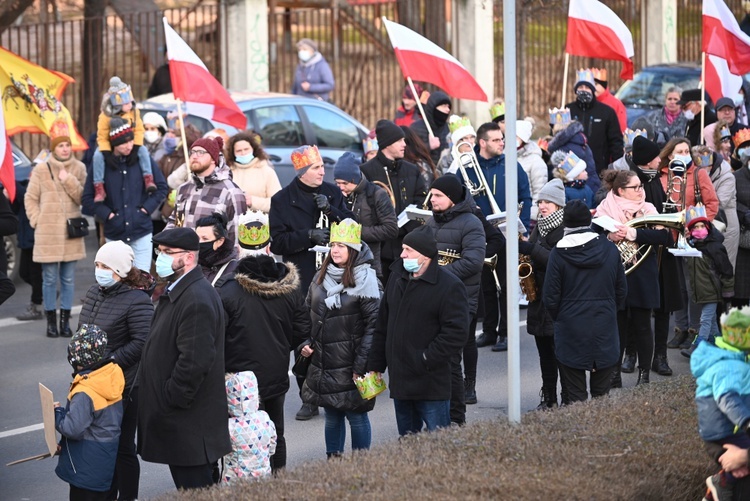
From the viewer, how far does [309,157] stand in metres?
10.1

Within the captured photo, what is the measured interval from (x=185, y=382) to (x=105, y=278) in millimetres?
1222

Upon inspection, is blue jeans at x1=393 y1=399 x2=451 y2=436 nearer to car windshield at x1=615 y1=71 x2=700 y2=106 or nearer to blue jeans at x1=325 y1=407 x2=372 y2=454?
blue jeans at x1=325 y1=407 x2=372 y2=454

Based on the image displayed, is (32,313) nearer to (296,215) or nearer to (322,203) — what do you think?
(296,215)

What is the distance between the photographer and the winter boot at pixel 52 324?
40.6 feet

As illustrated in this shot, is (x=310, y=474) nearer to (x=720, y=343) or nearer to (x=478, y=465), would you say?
(x=478, y=465)

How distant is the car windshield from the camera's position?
65.3ft

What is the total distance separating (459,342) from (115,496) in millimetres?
2187

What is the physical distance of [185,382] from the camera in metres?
6.66

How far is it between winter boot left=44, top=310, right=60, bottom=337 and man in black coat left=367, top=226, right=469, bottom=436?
5391mm

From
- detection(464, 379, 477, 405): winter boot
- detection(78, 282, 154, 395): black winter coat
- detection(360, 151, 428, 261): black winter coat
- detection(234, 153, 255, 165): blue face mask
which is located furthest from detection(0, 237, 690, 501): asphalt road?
detection(234, 153, 255, 165): blue face mask

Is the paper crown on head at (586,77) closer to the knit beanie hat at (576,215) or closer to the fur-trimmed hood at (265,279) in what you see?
the knit beanie hat at (576,215)

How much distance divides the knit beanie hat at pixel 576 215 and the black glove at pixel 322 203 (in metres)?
1.95

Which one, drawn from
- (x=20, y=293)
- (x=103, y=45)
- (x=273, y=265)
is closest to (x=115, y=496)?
(x=273, y=265)

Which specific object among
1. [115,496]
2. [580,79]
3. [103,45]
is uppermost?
[103,45]
